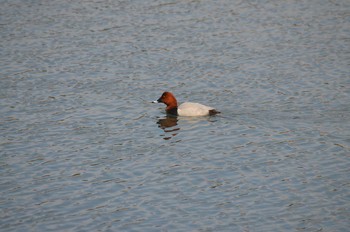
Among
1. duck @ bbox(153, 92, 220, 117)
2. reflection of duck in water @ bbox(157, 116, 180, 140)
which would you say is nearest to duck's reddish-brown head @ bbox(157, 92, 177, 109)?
duck @ bbox(153, 92, 220, 117)

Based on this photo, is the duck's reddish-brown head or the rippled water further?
the duck's reddish-brown head

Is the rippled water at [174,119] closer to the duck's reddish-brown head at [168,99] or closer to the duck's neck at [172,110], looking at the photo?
the duck's neck at [172,110]

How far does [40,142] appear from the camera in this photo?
16.5m

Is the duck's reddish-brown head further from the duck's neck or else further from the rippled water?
the rippled water

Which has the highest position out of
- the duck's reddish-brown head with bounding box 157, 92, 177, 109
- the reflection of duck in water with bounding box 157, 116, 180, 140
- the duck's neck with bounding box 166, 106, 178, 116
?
the duck's reddish-brown head with bounding box 157, 92, 177, 109

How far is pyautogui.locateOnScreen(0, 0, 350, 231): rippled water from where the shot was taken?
1270 centimetres

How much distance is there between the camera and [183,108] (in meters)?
18.6

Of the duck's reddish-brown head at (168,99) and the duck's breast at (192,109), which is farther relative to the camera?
the duck's reddish-brown head at (168,99)

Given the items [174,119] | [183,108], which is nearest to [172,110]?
[174,119]

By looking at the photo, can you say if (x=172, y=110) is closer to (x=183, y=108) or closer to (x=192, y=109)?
(x=183, y=108)

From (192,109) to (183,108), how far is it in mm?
386

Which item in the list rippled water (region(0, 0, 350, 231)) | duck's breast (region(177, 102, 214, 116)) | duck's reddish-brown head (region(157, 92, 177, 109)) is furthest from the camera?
duck's reddish-brown head (region(157, 92, 177, 109))

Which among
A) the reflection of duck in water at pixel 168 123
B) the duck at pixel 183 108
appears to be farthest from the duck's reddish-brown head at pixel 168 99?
the reflection of duck in water at pixel 168 123

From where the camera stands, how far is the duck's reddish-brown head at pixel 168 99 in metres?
19.1
